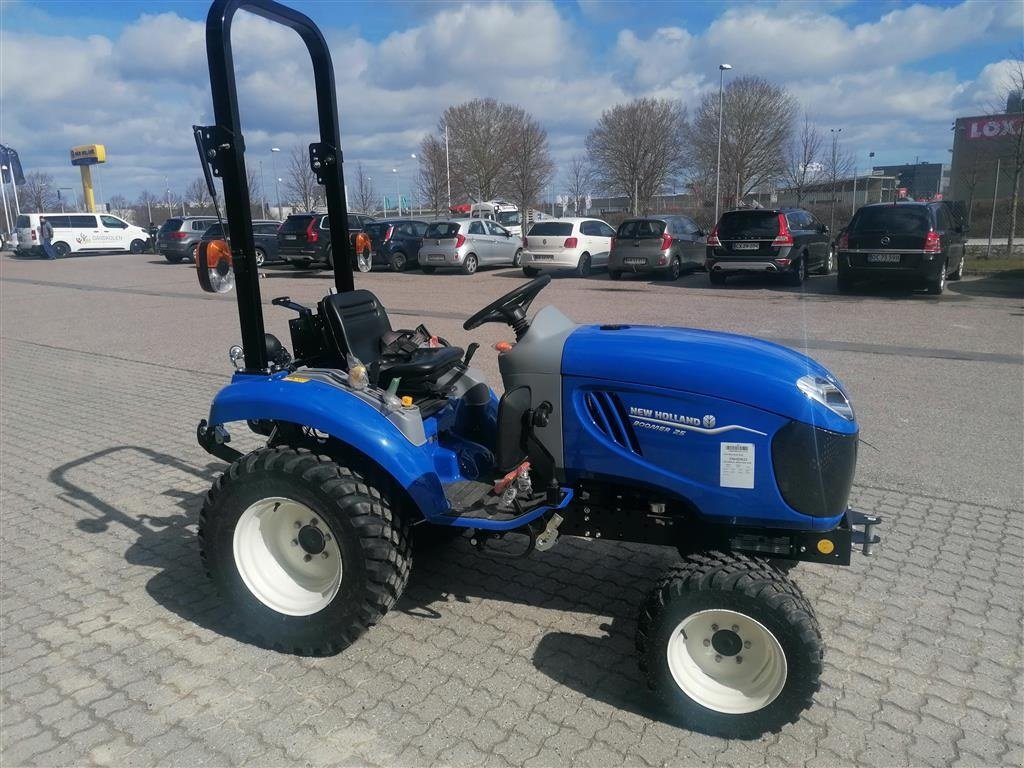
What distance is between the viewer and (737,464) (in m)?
2.57

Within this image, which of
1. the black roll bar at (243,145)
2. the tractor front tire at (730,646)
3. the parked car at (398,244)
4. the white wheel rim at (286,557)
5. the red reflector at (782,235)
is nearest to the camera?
the tractor front tire at (730,646)

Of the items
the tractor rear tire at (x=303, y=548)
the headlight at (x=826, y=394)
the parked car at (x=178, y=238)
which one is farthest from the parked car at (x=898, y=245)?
the parked car at (x=178, y=238)

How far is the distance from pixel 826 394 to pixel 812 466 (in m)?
0.27

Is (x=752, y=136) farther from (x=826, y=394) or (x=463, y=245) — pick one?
(x=826, y=394)

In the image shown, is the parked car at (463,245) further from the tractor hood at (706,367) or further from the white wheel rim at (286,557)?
the tractor hood at (706,367)

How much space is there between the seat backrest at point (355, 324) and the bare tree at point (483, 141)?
38.4 m

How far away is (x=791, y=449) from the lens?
2.51 meters

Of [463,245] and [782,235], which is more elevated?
[782,235]

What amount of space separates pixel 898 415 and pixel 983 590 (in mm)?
2866

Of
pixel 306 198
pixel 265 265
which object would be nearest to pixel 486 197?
pixel 306 198

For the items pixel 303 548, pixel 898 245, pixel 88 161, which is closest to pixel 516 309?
pixel 303 548

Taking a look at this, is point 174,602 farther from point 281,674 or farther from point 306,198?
point 306,198

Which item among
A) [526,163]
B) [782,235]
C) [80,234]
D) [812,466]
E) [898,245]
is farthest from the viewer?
[526,163]

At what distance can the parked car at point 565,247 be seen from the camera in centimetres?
1891
